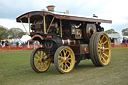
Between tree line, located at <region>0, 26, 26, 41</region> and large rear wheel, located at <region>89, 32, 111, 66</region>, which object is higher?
tree line, located at <region>0, 26, 26, 41</region>

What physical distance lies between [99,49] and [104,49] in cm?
49

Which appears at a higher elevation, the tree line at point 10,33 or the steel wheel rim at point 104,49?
the tree line at point 10,33

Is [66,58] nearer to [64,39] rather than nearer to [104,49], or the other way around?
[64,39]

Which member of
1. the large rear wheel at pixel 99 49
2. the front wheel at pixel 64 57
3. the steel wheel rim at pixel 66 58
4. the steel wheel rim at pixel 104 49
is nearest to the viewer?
the front wheel at pixel 64 57

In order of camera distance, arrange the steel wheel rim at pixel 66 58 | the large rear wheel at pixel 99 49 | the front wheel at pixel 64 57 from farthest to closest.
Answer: the large rear wheel at pixel 99 49 < the steel wheel rim at pixel 66 58 < the front wheel at pixel 64 57

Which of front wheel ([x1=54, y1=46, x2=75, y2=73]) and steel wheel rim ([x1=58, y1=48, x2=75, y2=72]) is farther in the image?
steel wheel rim ([x1=58, y1=48, x2=75, y2=72])

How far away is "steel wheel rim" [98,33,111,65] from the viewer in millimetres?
9154

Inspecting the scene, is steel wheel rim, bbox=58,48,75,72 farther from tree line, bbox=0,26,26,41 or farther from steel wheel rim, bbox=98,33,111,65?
tree line, bbox=0,26,26,41

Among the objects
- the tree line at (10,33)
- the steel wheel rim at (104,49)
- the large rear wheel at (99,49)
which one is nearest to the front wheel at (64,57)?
the large rear wheel at (99,49)

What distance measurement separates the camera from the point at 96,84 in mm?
5371

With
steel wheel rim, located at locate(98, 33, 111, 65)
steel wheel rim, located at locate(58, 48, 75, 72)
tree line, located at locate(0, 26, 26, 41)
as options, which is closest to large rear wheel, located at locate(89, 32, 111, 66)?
steel wheel rim, located at locate(98, 33, 111, 65)

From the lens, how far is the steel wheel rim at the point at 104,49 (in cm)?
915

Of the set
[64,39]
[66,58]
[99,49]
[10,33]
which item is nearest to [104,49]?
[99,49]

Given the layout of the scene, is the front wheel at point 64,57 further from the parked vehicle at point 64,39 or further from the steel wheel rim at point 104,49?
the steel wheel rim at point 104,49
